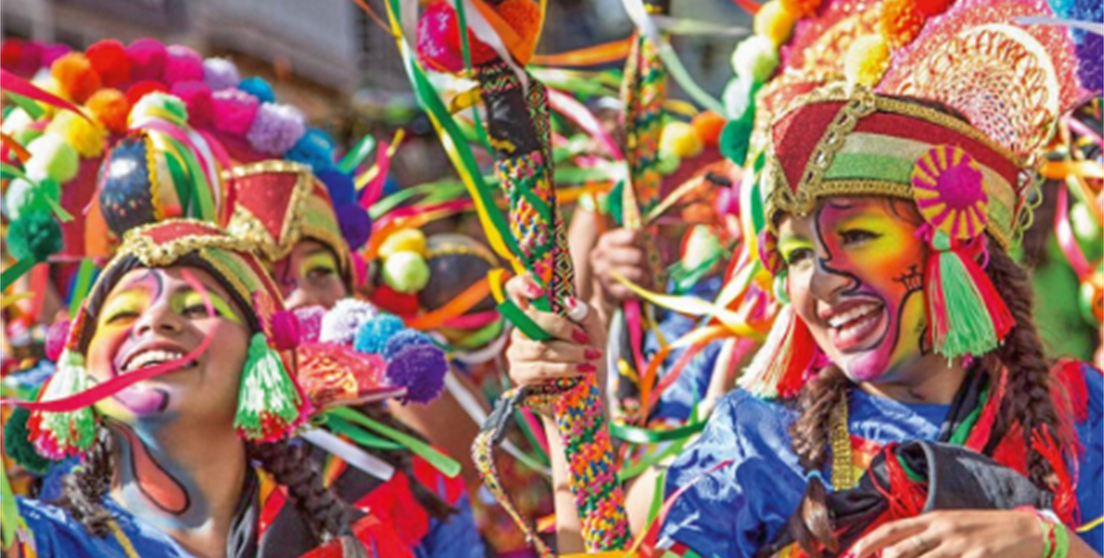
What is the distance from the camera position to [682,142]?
4.75 metres

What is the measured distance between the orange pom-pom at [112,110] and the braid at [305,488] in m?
1.14

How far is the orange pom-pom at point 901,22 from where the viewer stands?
3.56 meters

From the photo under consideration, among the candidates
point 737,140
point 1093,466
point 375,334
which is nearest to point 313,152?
point 375,334

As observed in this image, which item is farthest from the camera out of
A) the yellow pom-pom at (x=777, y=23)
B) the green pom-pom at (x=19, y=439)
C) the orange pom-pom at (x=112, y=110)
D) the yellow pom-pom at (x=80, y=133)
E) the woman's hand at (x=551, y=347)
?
the orange pom-pom at (x=112, y=110)

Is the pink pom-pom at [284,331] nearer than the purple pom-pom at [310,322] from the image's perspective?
Yes

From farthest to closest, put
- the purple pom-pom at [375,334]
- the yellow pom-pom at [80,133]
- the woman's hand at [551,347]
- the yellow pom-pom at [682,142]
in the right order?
the yellow pom-pom at [682,142], the yellow pom-pom at [80,133], the purple pom-pom at [375,334], the woman's hand at [551,347]

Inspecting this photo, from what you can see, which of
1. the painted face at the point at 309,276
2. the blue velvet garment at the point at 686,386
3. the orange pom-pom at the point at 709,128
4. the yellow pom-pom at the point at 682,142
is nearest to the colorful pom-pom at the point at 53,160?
the painted face at the point at 309,276

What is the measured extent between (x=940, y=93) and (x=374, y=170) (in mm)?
2433

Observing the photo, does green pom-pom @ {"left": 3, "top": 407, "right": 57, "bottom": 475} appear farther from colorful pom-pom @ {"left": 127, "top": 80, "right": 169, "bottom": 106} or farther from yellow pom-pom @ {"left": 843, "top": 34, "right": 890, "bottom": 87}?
yellow pom-pom @ {"left": 843, "top": 34, "right": 890, "bottom": 87}

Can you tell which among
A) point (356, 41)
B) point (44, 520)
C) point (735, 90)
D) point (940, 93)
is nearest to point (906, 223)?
point (940, 93)

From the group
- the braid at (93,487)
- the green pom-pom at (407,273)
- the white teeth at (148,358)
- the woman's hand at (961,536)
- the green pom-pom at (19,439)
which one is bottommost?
the woman's hand at (961,536)

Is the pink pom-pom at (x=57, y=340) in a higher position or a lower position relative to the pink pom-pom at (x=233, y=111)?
lower

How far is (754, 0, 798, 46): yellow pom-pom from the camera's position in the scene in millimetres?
3998

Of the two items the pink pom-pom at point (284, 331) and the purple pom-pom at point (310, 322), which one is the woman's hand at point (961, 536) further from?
the purple pom-pom at point (310, 322)
